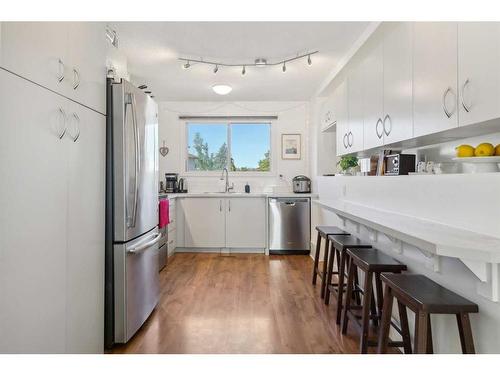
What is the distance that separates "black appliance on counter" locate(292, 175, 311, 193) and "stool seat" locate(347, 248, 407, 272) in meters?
2.90

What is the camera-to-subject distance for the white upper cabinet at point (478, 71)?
139cm

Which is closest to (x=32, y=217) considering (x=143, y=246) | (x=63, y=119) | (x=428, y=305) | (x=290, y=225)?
(x=63, y=119)

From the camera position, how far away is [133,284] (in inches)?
93.4

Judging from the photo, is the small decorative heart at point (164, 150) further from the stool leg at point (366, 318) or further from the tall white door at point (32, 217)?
the stool leg at point (366, 318)

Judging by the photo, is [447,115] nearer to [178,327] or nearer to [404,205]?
[404,205]

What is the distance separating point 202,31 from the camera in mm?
3086

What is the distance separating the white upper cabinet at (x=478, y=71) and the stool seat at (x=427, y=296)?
0.78 m

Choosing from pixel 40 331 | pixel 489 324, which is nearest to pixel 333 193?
pixel 489 324

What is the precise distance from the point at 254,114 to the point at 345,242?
342 cm

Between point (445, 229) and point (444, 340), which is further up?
point (445, 229)

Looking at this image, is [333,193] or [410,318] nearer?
[410,318]

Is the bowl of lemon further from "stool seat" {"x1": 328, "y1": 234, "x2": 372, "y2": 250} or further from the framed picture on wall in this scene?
the framed picture on wall
